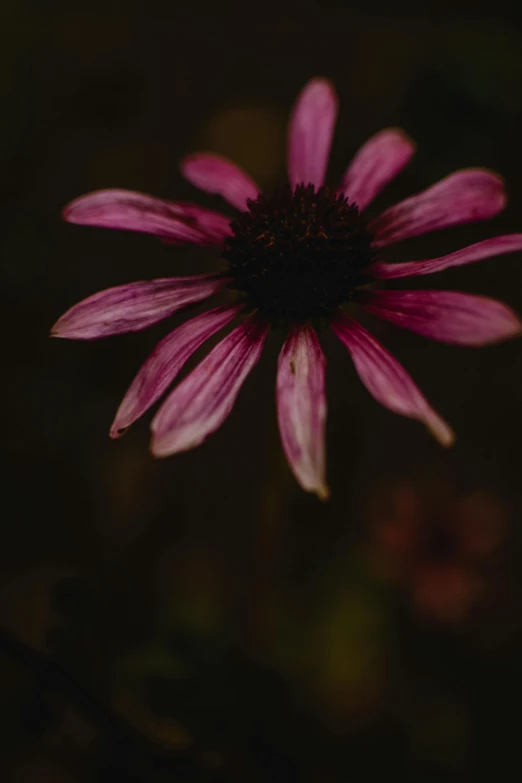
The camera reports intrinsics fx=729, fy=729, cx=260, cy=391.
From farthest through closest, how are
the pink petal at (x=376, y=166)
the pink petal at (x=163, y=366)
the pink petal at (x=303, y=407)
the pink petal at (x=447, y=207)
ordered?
the pink petal at (x=376, y=166) < the pink petal at (x=447, y=207) < the pink petal at (x=163, y=366) < the pink petal at (x=303, y=407)

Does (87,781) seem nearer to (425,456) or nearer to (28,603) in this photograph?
(28,603)

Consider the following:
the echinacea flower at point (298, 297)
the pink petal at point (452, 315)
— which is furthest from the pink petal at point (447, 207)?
the pink petal at point (452, 315)

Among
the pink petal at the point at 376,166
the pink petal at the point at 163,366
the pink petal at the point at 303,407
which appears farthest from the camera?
the pink petal at the point at 376,166

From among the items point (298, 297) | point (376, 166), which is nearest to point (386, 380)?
point (298, 297)

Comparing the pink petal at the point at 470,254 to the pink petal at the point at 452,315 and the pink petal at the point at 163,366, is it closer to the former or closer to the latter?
the pink petal at the point at 452,315

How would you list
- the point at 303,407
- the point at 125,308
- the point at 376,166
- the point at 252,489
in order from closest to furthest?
the point at 303,407 < the point at 125,308 < the point at 376,166 < the point at 252,489

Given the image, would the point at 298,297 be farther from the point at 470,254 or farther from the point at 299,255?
the point at 470,254

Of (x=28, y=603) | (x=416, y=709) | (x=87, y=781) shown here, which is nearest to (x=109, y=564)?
(x=28, y=603)
